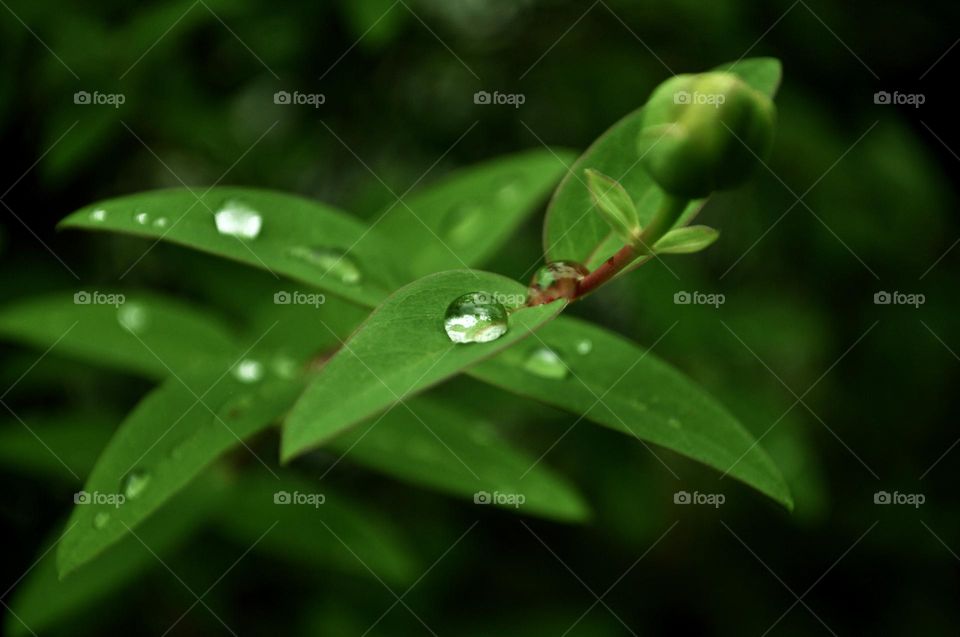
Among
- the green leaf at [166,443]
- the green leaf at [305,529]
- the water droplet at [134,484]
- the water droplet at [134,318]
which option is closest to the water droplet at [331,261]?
the green leaf at [166,443]

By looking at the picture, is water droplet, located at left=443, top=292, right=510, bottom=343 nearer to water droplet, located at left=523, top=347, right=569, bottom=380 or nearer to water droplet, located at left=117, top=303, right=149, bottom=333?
water droplet, located at left=523, top=347, right=569, bottom=380

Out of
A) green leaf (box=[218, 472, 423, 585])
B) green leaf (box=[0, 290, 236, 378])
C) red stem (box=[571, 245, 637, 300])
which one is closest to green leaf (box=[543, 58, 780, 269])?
red stem (box=[571, 245, 637, 300])

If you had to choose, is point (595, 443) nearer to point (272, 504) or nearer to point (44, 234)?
point (272, 504)

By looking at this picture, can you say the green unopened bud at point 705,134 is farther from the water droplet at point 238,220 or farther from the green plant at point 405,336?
the water droplet at point 238,220

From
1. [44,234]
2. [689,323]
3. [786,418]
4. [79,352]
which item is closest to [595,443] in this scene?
[689,323]

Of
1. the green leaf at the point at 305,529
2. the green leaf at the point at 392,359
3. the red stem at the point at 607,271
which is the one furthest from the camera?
the green leaf at the point at 305,529

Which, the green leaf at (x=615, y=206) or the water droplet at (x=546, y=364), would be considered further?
the water droplet at (x=546, y=364)
